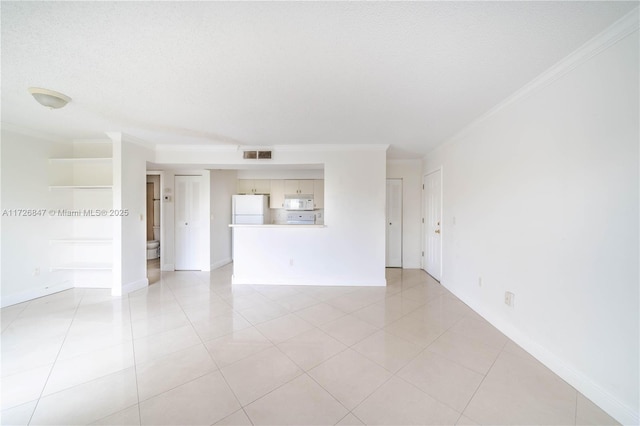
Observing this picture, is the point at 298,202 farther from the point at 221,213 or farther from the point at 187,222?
the point at 187,222

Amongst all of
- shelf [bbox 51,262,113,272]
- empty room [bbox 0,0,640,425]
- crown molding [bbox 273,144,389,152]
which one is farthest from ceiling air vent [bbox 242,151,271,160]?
shelf [bbox 51,262,113,272]

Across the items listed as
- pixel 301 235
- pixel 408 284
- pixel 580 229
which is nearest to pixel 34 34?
pixel 301 235

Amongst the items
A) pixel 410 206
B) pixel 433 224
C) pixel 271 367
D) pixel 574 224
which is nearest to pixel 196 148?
pixel 271 367

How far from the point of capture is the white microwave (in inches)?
215

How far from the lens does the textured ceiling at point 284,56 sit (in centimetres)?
121

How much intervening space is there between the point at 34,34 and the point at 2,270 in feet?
10.9

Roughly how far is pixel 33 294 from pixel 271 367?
3851 mm

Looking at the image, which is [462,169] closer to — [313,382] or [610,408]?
[610,408]

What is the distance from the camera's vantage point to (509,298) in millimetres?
2240

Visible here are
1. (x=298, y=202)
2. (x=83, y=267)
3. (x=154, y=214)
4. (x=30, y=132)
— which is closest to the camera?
(x=30, y=132)

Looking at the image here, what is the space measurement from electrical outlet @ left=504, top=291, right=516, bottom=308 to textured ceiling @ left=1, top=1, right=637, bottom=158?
188 cm

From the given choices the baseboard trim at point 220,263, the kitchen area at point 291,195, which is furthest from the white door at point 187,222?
the kitchen area at point 291,195

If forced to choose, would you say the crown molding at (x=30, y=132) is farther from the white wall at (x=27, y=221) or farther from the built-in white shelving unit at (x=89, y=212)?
the built-in white shelving unit at (x=89, y=212)

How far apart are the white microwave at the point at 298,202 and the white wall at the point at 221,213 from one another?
129 centimetres
